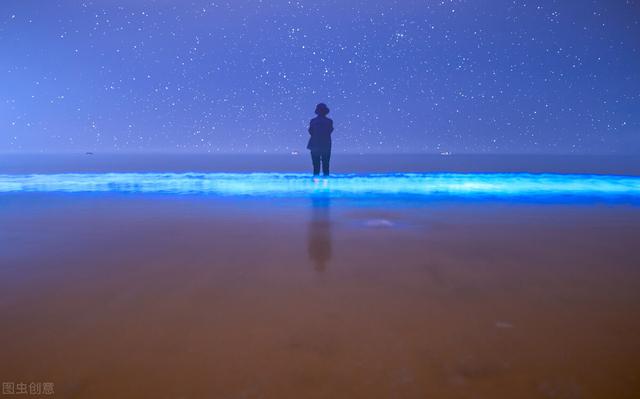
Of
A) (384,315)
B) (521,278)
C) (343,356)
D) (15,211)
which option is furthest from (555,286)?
(15,211)

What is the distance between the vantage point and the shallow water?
4.75ft

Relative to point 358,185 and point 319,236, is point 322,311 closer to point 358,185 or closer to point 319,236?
point 319,236

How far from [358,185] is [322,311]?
780cm

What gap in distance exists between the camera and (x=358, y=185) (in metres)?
9.72

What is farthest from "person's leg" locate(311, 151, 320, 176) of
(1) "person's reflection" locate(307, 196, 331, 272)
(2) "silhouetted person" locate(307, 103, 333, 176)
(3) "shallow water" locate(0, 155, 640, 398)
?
(3) "shallow water" locate(0, 155, 640, 398)

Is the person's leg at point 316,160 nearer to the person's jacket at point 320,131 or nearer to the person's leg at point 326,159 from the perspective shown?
the person's leg at point 326,159

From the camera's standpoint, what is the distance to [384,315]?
1.97 metres

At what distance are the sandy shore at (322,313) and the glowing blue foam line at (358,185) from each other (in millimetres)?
4142

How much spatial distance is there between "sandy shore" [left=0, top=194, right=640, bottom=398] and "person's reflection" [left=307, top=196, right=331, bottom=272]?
1.5 inches

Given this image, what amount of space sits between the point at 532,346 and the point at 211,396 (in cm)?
120

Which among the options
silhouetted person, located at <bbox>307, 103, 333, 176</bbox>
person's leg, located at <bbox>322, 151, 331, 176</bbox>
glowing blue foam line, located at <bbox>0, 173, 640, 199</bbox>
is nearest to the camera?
glowing blue foam line, located at <bbox>0, 173, 640, 199</bbox>

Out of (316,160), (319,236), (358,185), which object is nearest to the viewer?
(319,236)

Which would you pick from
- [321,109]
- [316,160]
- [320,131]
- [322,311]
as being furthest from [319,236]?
[316,160]

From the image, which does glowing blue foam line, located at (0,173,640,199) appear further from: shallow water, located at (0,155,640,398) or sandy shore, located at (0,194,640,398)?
sandy shore, located at (0,194,640,398)
